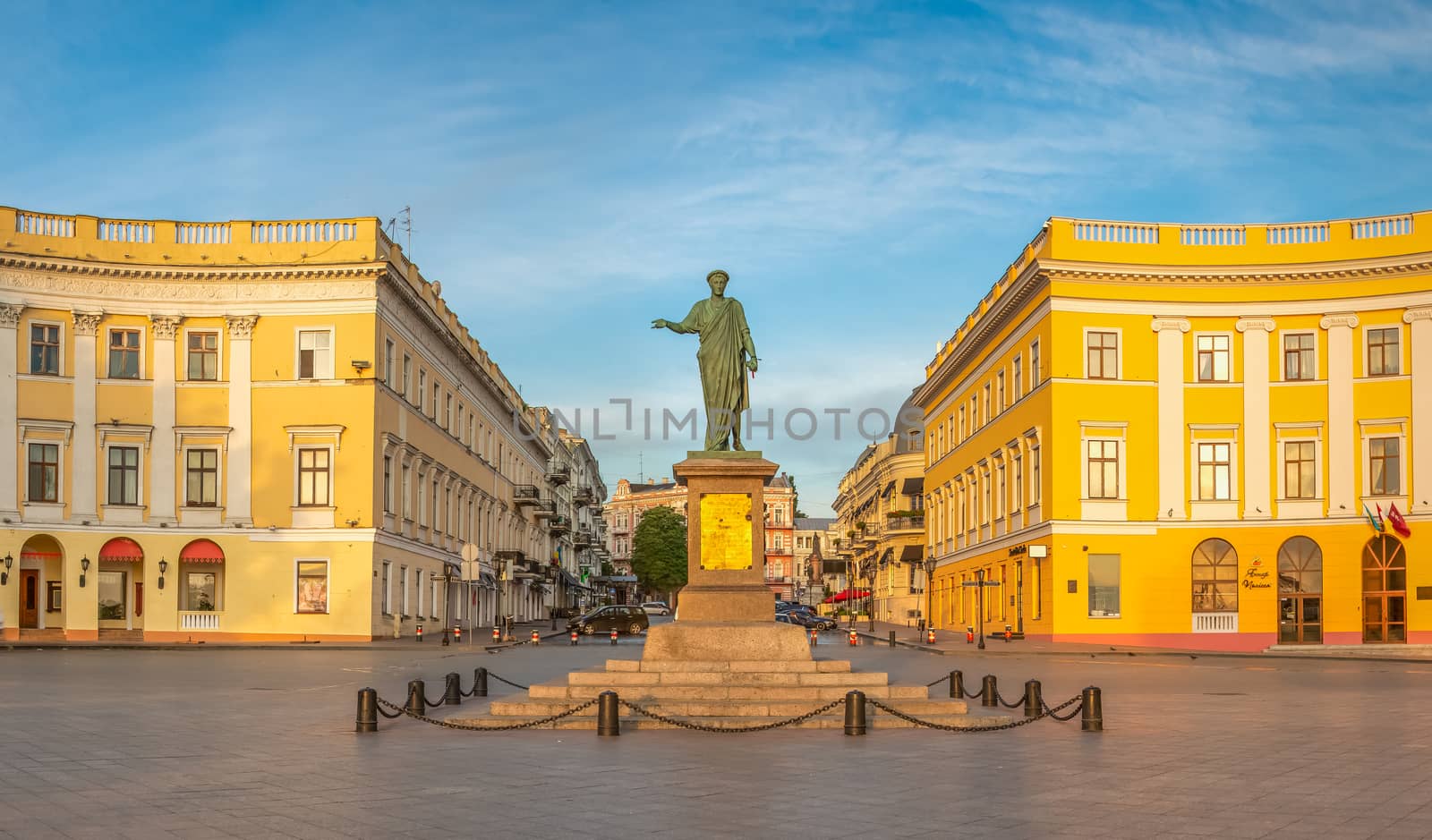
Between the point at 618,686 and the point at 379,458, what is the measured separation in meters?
31.7

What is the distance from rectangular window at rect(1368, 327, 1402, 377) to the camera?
45.6 m

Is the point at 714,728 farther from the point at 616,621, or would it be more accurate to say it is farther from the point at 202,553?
the point at 616,621

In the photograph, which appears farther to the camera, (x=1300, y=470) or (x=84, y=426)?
(x=1300, y=470)

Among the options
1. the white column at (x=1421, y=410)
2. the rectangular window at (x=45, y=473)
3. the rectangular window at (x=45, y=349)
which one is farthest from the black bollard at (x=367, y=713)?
the white column at (x=1421, y=410)

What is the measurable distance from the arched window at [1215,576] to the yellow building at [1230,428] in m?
0.06

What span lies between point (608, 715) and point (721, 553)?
141 inches

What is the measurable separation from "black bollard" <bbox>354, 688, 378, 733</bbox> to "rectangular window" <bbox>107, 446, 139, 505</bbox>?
32.9 meters

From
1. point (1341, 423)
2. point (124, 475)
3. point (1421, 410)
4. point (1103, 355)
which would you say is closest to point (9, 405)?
point (124, 475)

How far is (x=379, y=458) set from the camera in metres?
47.4

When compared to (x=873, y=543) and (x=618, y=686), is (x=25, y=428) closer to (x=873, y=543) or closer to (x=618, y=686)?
(x=618, y=686)

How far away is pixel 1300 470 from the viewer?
4641 cm

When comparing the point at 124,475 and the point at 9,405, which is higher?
the point at 9,405

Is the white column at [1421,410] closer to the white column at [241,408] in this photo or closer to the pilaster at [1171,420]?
the pilaster at [1171,420]

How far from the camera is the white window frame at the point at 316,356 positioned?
4647cm
